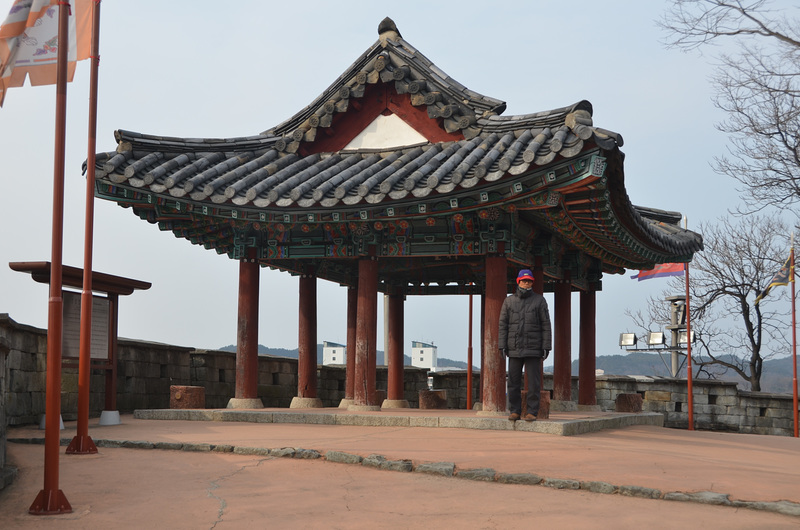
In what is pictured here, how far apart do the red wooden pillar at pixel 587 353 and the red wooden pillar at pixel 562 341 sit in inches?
24.1

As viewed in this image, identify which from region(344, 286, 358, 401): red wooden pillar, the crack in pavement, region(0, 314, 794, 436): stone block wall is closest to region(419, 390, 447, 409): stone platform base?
region(344, 286, 358, 401): red wooden pillar

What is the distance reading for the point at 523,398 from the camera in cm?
1107

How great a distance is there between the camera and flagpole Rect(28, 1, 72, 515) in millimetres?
5590

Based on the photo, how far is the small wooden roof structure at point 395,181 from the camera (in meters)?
11.2

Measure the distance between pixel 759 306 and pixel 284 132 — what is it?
22.4 m

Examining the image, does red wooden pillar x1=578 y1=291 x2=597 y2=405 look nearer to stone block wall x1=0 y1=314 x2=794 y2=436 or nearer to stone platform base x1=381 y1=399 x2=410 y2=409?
stone platform base x1=381 y1=399 x2=410 y2=409

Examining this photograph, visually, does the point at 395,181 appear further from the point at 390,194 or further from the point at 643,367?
the point at 643,367

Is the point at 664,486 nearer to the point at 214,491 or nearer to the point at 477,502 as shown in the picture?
the point at 477,502

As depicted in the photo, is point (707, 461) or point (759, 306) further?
point (759, 306)

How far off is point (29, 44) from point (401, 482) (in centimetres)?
481

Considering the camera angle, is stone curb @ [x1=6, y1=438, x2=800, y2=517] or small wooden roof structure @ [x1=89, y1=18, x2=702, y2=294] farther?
small wooden roof structure @ [x1=89, y1=18, x2=702, y2=294]

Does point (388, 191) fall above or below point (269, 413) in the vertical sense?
above

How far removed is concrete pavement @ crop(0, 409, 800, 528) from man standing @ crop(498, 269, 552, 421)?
897 mm

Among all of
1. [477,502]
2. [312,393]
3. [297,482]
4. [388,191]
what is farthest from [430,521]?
[312,393]
